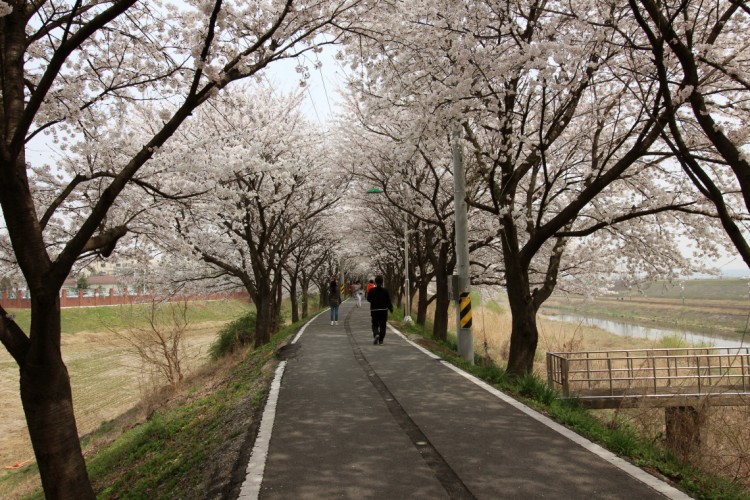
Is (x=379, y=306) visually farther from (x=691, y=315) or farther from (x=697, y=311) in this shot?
(x=697, y=311)

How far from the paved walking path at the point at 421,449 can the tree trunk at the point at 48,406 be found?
1.93m

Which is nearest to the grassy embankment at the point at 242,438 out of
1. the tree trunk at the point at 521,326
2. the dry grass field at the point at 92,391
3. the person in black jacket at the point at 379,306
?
the tree trunk at the point at 521,326

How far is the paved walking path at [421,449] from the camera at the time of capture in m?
4.30

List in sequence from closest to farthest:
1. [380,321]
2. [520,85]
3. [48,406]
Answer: [48,406] < [520,85] < [380,321]

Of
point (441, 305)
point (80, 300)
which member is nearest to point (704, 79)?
point (441, 305)

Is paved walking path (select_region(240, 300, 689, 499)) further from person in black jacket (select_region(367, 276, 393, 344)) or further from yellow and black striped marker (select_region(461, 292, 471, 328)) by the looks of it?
person in black jacket (select_region(367, 276, 393, 344))

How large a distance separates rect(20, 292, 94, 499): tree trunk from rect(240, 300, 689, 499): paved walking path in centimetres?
193

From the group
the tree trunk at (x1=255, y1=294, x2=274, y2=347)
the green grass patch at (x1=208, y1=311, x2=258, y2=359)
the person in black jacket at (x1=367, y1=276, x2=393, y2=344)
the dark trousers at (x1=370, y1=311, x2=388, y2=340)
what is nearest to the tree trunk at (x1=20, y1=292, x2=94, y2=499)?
the person in black jacket at (x1=367, y1=276, x2=393, y2=344)

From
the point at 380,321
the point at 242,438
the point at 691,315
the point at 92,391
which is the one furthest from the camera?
the point at 691,315

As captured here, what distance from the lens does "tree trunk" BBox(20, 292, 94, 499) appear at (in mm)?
5156

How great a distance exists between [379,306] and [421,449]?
886 centimetres

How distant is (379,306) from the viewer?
1417 cm

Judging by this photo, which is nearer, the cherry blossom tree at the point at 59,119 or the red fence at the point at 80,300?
the cherry blossom tree at the point at 59,119

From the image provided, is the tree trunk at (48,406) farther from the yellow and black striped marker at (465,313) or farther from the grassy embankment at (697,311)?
the grassy embankment at (697,311)
